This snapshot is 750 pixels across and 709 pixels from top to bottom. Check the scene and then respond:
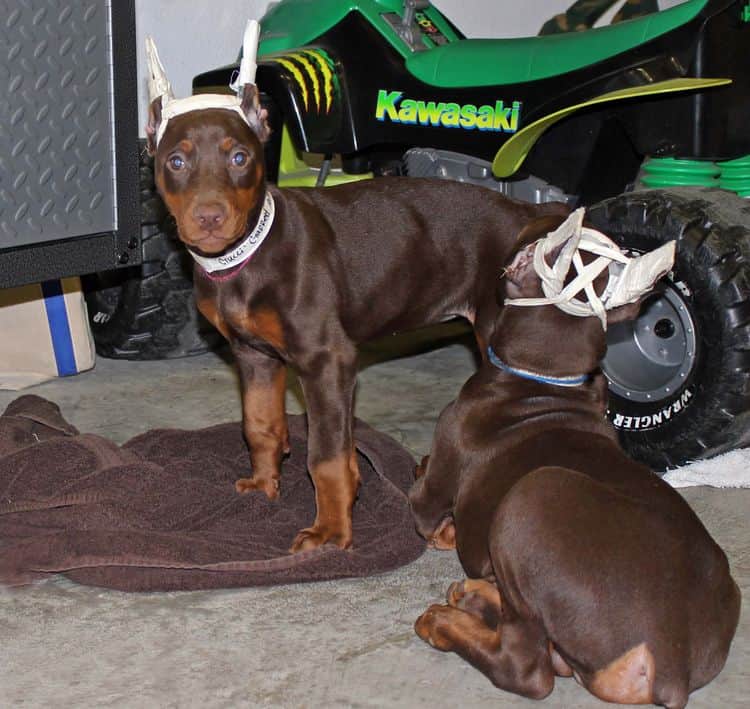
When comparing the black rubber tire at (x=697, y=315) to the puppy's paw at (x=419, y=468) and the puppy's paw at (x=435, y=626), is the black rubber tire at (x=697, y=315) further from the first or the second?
the puppy's paw at (x=435, y=626)

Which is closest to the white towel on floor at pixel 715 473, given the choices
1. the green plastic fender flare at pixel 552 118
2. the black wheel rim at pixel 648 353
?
the black wheel rim at pixel 648 353

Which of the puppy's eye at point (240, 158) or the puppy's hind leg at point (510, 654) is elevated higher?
the puppy's eye at point (240, 158)

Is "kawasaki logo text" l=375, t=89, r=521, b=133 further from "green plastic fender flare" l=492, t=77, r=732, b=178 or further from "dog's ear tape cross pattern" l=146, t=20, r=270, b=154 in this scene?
Answer: "dog's ear tape cross pattern" l=146, t=20, r=270, b=154

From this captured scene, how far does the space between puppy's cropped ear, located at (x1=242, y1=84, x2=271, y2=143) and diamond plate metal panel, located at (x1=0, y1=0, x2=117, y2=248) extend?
475mm

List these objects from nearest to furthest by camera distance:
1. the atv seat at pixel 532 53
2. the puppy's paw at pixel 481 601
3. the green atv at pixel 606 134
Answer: the puppy's paw at pixel 481 601
the green atv at pixel 606 134
the atv seat at pixel 532 53

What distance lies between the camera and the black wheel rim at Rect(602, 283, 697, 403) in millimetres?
4398

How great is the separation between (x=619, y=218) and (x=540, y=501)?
1.81 m

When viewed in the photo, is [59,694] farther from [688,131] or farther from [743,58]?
[743,58]

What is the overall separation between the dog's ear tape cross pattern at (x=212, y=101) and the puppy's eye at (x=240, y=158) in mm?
172

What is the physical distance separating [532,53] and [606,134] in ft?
1.54

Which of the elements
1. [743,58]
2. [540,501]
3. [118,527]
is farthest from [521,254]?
[743,58]

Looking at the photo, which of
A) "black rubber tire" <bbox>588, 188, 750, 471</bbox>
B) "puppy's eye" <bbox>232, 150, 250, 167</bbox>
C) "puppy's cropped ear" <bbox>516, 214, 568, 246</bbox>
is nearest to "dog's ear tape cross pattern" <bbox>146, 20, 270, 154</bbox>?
"puppy's eye" <bbox>232, 150, 250, 167</bbox>

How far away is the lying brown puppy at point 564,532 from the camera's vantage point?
2.71 meters

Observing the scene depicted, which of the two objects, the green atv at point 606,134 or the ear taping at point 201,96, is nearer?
the ear taping at point 201,96
